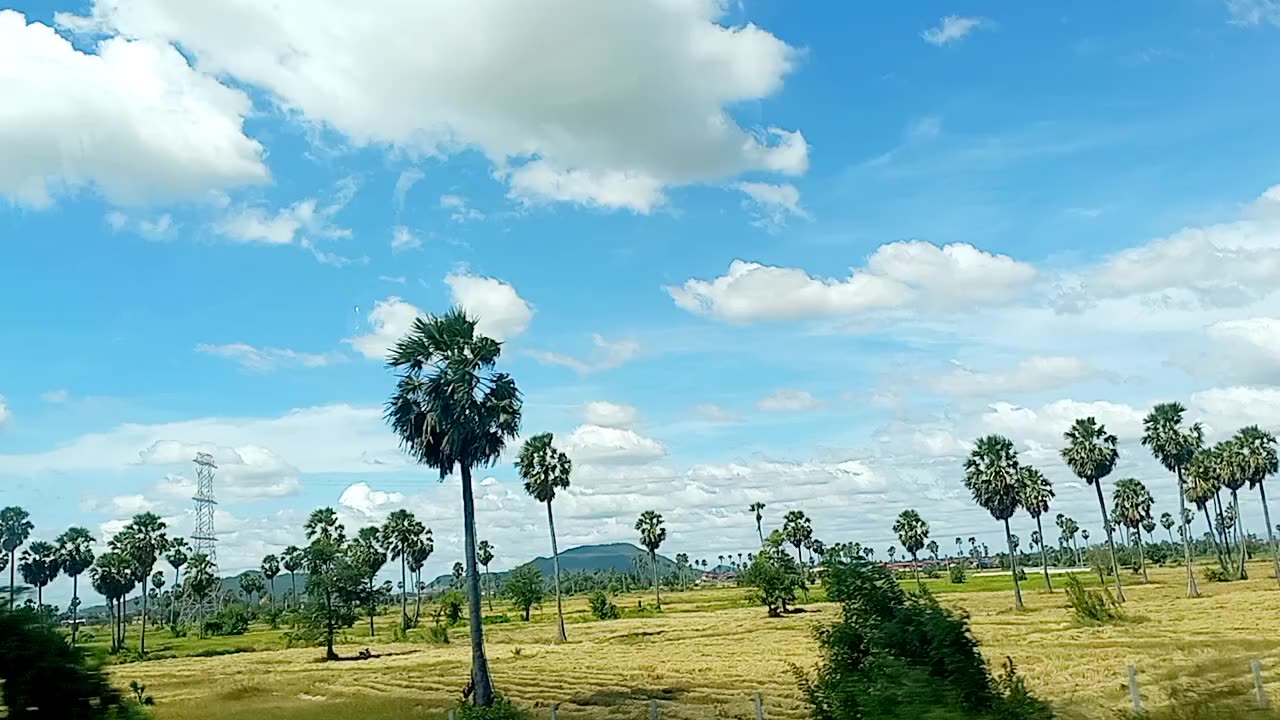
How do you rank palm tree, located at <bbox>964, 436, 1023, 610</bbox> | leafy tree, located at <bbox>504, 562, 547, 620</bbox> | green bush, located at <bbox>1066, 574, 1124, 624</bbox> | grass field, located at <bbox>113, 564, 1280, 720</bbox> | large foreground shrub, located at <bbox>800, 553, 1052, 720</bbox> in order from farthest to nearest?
leafy tree, located at <bbox>504, 562, 547, 620</bbox>
palm tree, located at <bbox>964, 436, 1023, 610</bbox>
green bush, located at <bbox>1066, 574, 1124, 624</bbox>
grass field, located at <bbox>113, 564, 1280, 720</bbox>
large foreground shrub, located at <bbox>800, 553, 1052, 720</bbox>

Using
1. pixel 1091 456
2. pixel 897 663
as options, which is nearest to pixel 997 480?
pixel 1091 456

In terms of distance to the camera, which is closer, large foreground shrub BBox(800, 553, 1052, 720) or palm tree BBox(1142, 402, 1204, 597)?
large foreground shrub BBox(800, 553, 1052, 720)

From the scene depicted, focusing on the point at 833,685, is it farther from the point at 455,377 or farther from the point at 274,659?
the point at 274,659

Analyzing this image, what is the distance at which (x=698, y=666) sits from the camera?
49.4m

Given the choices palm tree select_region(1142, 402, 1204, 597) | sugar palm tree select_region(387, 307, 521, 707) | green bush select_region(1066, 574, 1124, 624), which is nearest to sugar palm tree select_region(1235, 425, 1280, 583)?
palm tree select_region(1142, 402, 1204, 597)

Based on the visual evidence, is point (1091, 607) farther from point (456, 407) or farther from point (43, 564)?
point (43, 564)

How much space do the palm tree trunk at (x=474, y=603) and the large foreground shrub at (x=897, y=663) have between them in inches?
975

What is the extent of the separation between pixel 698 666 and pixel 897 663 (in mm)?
39921

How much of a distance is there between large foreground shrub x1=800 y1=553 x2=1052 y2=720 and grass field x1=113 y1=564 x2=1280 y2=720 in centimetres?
257

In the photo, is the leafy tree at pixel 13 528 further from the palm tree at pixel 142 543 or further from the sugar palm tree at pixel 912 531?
the sugar palm tree at pixel 912 531

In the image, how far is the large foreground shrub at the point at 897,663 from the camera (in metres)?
10.2

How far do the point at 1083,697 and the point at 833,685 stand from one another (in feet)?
62.4

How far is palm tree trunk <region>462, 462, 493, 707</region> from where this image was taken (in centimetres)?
3675

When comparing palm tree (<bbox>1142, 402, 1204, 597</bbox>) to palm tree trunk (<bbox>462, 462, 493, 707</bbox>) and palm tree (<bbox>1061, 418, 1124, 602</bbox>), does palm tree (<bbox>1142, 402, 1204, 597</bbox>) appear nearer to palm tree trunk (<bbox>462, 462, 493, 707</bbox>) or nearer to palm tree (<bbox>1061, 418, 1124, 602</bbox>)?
palm tree (<bbox>1061, 418, 1124, 602</bbox>)
